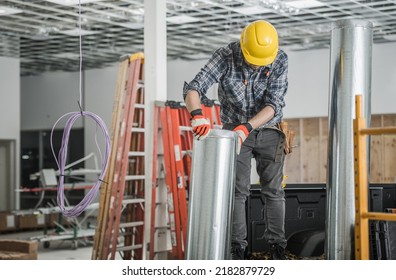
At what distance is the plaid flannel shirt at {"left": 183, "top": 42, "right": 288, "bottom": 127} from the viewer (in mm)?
3928

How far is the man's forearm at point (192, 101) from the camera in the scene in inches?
148

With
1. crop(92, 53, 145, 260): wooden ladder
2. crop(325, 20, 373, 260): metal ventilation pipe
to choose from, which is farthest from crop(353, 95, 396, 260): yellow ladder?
crop(92, 53, 145, 260): wooden ladder

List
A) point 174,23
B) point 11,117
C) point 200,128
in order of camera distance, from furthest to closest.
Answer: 1. point 11,117
2. point 174,23
3. point 200,128

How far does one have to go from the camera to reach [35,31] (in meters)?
11.1

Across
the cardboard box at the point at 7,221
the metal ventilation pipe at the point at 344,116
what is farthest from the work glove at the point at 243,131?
the cardboard box at the point at 7,221

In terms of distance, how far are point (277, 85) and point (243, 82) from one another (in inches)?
7.9

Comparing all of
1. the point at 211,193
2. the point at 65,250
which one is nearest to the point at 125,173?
the point at 65,250

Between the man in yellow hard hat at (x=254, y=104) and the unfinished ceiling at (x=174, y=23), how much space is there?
540 centimetres

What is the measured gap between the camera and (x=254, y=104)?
4.04 m

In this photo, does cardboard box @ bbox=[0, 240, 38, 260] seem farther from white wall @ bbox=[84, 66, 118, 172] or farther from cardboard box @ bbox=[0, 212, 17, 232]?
white wall @ bbox=[84, 66, 118, 172]

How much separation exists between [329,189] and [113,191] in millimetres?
4303

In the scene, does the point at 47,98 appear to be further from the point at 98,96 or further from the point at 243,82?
the point at 243,82

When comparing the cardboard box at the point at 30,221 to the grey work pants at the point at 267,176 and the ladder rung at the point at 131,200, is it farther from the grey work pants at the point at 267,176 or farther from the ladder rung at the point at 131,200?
the grey work pants at the point at 267,176
